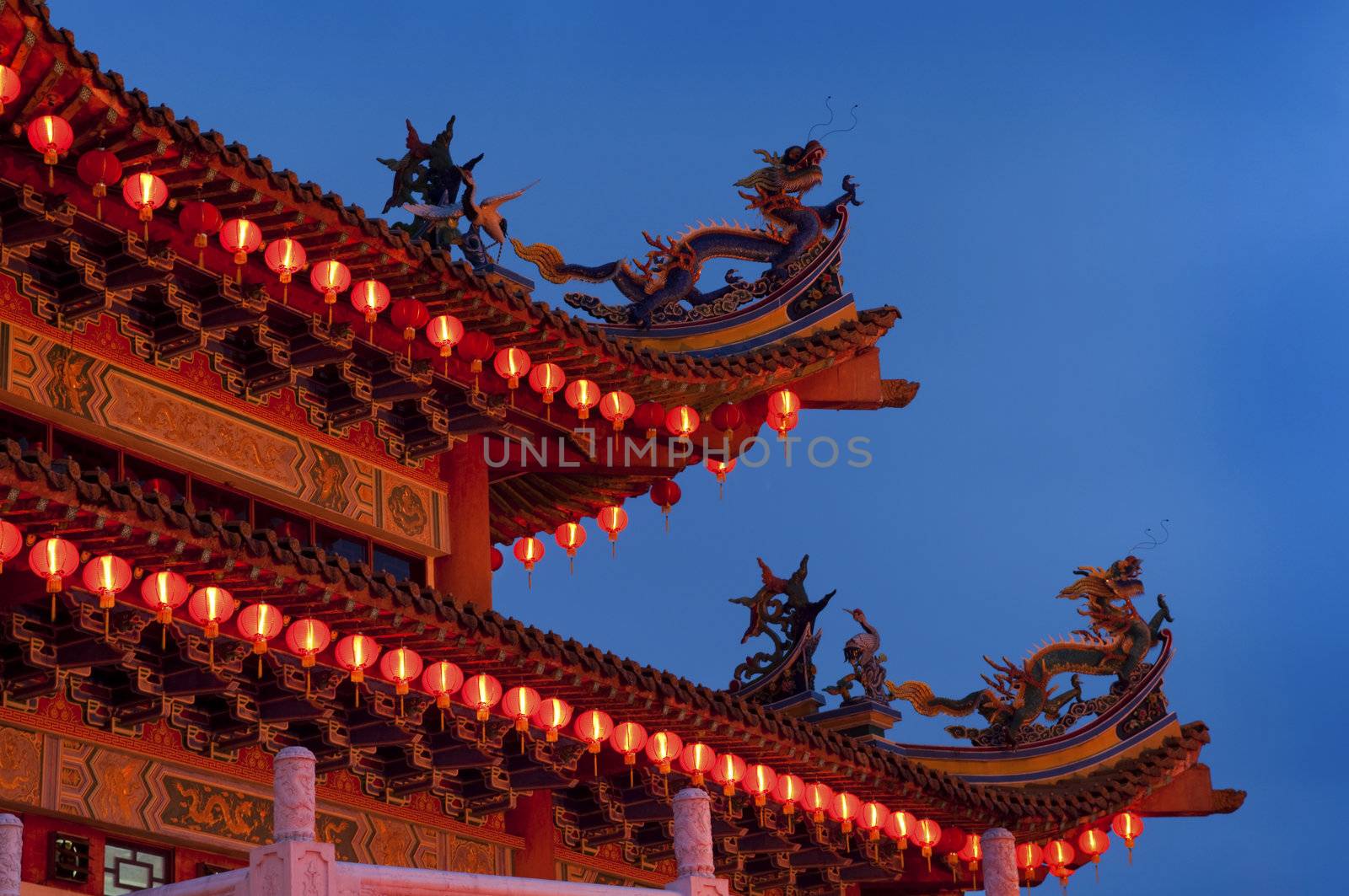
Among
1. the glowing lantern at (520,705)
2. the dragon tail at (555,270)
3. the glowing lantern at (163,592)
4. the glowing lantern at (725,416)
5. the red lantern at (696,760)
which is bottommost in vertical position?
the red lantern at (696,760)

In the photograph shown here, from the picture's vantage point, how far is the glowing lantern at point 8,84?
1234cm

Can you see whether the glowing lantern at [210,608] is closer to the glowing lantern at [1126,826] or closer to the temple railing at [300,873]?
the temple railing at [300,873]

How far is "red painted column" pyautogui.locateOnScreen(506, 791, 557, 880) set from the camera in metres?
16.0

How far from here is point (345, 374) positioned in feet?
51.6

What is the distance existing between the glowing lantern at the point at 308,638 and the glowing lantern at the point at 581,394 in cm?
395

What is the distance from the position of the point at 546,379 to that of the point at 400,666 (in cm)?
335

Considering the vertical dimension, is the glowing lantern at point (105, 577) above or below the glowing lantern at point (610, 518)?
A: below

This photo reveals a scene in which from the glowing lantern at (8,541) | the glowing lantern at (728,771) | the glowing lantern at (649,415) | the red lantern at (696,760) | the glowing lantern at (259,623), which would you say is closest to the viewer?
the glowing lantern at (8,541)

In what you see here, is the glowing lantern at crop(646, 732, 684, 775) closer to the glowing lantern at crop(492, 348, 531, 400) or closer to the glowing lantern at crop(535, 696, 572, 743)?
the glowing lantern at crop(535, 696, 572, 743)

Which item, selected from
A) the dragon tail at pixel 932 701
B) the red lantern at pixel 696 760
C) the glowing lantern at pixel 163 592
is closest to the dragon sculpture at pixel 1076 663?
the dragon tail at pixel 932 701

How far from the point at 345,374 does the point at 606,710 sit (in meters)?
2.92

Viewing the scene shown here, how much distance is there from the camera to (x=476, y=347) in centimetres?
1591

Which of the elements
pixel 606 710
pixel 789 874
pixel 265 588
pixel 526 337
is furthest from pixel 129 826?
pixel 789 874

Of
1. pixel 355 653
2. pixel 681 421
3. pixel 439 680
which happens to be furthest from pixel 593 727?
pixel 681 421
